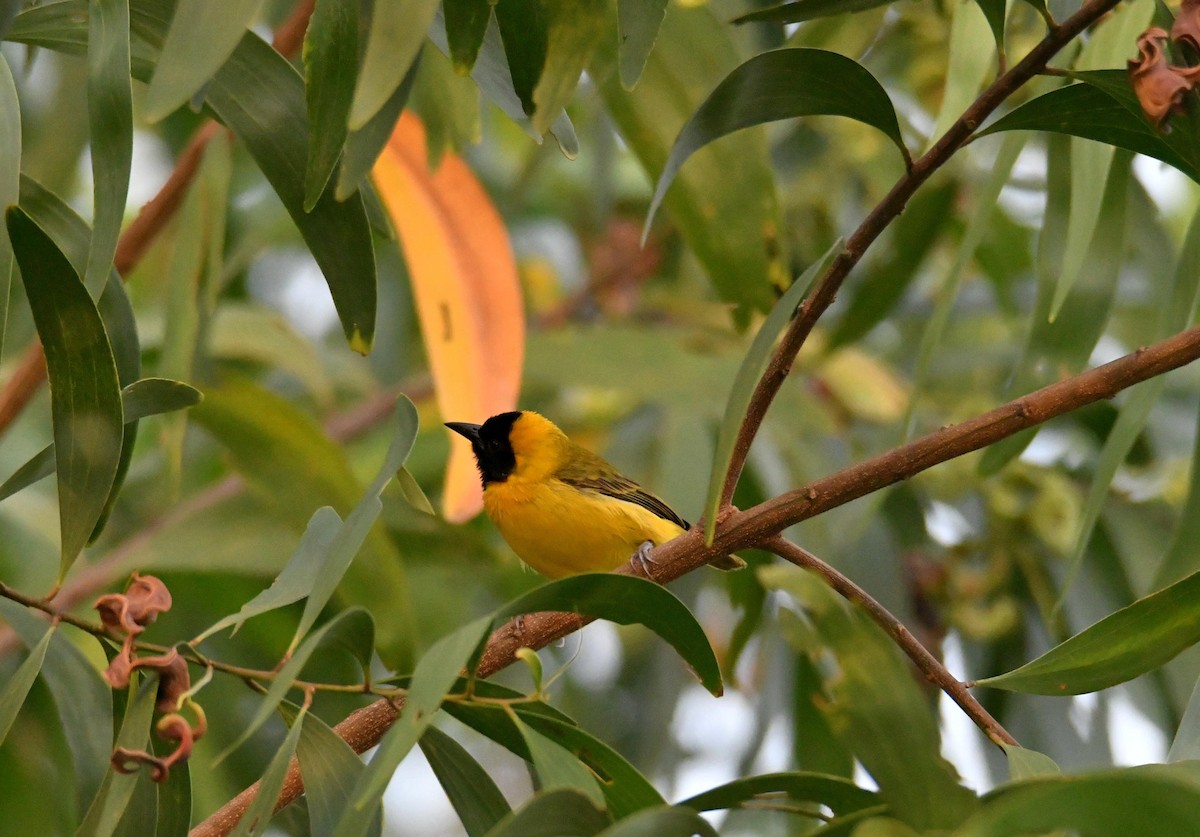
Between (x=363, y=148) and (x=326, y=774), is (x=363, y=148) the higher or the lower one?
the higher one

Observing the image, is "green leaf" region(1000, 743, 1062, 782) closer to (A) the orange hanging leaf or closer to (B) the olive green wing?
(A) the orange hanging leaf

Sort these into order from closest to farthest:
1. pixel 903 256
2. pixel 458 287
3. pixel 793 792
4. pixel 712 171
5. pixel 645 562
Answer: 1. pixel 793 792
2. pixel 645 562
3. pixel 712 171
4. pixel 458 287
5. pixel 903 256

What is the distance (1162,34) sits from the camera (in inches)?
41.4

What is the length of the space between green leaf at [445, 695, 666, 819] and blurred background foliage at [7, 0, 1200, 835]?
18 cm

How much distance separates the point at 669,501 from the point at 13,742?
134 cm

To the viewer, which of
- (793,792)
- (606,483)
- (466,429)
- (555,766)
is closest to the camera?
(555,766)

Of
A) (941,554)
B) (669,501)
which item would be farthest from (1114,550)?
(669,501)

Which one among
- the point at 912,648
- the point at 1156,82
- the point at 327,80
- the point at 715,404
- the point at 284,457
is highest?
the point at 715,404

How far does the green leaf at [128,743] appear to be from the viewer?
1025 mm

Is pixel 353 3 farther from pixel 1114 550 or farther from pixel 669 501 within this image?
pixel 1114 550

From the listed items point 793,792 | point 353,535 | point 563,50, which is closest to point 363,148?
point 563,50

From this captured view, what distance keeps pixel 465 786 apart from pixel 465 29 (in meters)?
0.62

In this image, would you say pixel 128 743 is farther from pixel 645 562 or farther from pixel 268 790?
pixel 645 562

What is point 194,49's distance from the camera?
38.2 inches
